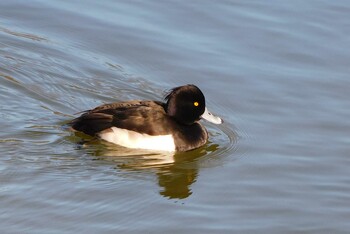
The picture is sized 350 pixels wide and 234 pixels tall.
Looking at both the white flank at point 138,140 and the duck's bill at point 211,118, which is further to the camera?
the duck's bill at point 211,118

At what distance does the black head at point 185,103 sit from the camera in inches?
403

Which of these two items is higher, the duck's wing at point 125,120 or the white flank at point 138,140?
the duck's wing at point 125,120

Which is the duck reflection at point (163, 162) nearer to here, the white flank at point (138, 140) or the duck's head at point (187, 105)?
the white flank at point (138, 140)

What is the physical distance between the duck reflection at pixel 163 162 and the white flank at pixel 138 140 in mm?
68

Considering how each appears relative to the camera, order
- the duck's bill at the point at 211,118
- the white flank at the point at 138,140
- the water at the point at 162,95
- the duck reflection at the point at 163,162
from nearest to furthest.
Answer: the water at the point at 162,95, the duck reflection at the point at 163,162, the white flank at the point at 138,140, the duck's bill at the point at 211,118

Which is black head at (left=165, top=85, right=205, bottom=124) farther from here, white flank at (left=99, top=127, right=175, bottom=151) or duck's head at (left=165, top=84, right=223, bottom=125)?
white flank at (left=99, top=127, right=175, bottom=151)

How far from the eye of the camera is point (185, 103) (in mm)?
10266

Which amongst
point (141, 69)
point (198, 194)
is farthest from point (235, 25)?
point (198, 194)

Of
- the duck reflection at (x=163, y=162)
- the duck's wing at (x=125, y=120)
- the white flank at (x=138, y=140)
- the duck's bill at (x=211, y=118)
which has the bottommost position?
Result: the duck reflection at (x=163, y=162)

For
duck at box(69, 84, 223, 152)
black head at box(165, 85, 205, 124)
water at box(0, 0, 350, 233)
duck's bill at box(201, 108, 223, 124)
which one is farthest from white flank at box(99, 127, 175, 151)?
duck's bill at box(201, 108, 223, 124)

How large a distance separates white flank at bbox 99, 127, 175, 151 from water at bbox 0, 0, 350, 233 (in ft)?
0.37

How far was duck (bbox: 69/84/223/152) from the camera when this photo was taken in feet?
33.3

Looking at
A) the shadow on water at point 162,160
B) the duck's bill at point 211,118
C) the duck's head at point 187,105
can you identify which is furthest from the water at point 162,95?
the duck's head at point 187,105

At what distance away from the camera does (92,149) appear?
10.0 metres
